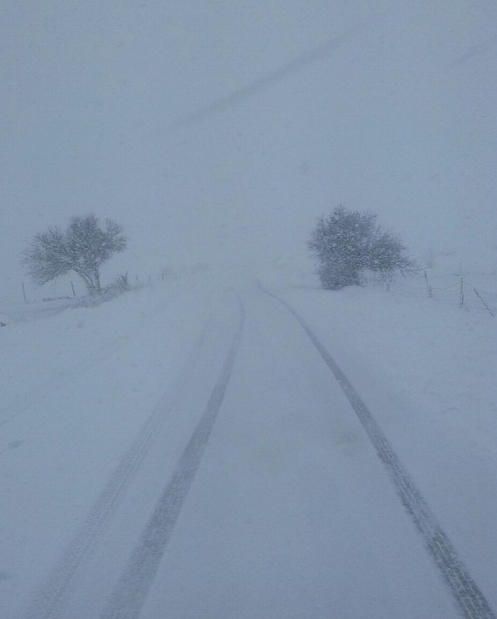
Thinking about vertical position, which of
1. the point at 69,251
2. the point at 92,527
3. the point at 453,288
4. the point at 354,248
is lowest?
the point at 453,288

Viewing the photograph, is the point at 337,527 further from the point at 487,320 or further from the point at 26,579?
the point at 487,320

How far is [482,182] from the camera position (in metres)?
88.2

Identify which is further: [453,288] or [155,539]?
[453,288]

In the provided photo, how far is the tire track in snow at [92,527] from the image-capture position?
304cm

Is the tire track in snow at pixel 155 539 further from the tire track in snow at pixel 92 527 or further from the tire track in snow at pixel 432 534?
the tire track in snow at pixel 432 534

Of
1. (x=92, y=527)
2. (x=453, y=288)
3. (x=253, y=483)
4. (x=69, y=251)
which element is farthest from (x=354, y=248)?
(x=92, y=527)

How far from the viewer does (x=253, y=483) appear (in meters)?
4.39

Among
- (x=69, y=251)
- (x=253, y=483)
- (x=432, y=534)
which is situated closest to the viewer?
(x=432, y=534)

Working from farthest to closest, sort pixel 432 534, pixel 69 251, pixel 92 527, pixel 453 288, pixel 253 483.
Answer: pixel 69 251
pixel 453 288
pixel 253 483
pixel 92 527
pixel 432 534

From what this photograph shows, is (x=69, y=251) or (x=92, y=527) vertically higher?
(x=69, y=251)

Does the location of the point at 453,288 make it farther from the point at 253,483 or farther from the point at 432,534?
the point at 432,534

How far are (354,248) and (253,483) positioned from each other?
25515mm

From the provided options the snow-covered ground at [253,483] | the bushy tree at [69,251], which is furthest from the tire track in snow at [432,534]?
the bushy tree at [69,251]

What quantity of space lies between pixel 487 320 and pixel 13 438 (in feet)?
42.9
